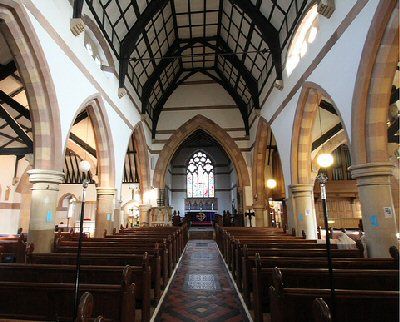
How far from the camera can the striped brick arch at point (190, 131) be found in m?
14.6

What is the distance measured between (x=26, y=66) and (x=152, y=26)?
21.0 ft

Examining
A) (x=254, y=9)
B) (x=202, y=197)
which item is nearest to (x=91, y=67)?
(x=254, y=9)

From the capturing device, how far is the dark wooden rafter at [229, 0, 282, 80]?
8.81 meters

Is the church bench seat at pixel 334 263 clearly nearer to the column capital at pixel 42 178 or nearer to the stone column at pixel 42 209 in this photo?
the stone column at pixel 42 209

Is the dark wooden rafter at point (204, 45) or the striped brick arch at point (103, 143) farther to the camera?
the dark wooden rafter at point (204, 45)

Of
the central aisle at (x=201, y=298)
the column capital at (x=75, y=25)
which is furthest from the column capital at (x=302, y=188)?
the column capital at (x=75, y=25)

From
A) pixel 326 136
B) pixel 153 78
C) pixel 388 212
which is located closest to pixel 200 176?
pixel 153 78

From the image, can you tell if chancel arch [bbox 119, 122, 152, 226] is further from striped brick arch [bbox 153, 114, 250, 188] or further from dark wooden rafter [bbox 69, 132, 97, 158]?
dark wooden rafter [bbox 69, 132, 97, 158]

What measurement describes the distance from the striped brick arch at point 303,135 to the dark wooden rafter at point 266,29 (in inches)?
77.6

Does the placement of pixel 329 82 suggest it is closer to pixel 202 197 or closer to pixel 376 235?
pixel 376 235

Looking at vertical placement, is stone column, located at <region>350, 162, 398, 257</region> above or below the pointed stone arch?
below

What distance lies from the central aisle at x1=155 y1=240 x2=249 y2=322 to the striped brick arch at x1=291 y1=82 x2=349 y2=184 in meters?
3.58

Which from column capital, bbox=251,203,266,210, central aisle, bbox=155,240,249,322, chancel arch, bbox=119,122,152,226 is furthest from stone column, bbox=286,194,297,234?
chancel arch, bbox=119,122,152,226

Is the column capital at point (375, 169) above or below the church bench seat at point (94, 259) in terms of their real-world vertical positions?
above
